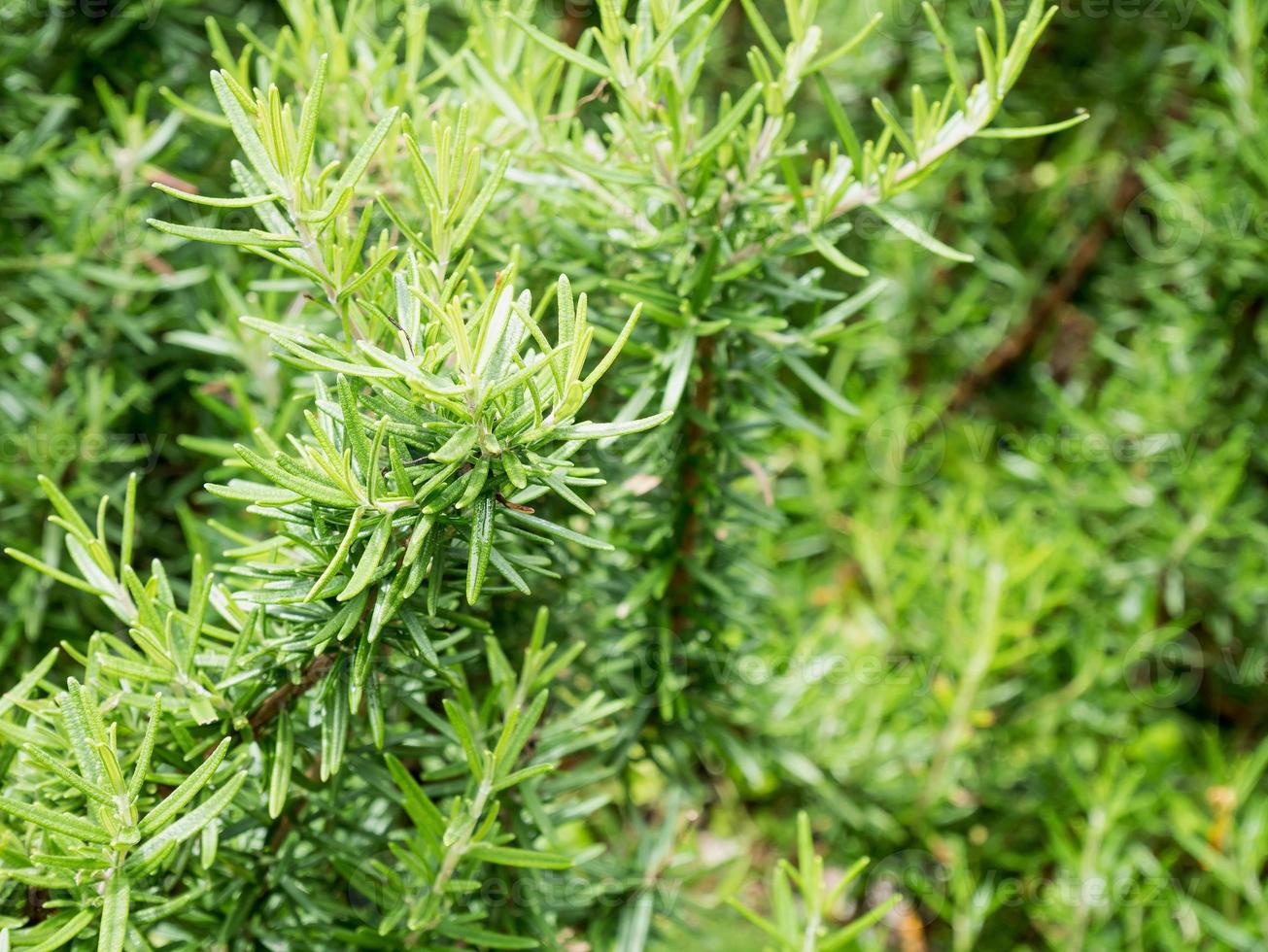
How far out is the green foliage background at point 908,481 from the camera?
1.80 ft

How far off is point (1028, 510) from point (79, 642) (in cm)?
67

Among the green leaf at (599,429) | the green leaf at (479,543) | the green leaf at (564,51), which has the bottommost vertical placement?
the green leaf at (479,543)

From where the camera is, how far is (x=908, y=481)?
860 mm

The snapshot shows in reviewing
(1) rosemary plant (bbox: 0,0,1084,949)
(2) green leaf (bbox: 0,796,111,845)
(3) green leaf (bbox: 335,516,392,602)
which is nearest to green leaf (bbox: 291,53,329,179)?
(1) rosemary plant (bbox: 0,0,1084,949)

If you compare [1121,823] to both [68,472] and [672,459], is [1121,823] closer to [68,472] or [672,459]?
[672,459]

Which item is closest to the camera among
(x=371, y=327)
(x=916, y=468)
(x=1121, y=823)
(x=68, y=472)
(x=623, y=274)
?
(x=371, y=327)

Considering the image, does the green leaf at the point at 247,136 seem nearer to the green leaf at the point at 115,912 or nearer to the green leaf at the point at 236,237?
the green leaf at the point at 236,237

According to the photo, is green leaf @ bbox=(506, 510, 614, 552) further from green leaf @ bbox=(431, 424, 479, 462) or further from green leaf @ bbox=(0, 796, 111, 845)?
green leaf @ bbox=(0, 796, 111, 845)

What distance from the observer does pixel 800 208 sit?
0.42 meters

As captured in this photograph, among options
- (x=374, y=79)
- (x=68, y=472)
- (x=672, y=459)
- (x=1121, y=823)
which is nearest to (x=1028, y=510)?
(x=1121, y=823)

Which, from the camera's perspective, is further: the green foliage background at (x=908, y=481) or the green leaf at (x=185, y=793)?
the green foliage background at (x=908, y=481)

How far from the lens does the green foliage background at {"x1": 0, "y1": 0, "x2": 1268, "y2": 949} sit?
549 millimetres

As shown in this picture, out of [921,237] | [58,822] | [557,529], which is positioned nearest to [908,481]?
[921,237]

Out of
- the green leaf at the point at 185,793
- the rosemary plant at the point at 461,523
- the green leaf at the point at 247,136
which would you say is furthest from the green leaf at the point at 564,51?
the green leaf at the point at 185,793
